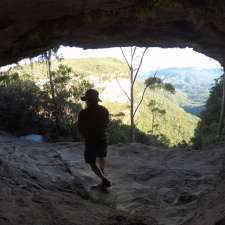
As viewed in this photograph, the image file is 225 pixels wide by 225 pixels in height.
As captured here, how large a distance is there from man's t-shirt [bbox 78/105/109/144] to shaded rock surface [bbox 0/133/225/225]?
38.7 inches

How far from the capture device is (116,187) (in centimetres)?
823

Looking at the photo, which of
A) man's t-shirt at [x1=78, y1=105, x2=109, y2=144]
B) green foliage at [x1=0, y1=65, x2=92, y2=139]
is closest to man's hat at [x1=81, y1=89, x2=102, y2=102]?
man's t-shirt at [x1=78, y1=105, x2=109, y2=144]

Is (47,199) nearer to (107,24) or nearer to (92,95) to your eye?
(92,95)

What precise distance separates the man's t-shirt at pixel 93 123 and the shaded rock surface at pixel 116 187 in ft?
A: 3.22

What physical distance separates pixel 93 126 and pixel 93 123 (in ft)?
0.19

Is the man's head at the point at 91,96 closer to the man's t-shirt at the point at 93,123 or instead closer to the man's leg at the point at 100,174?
the man's t-shirt at the point at 93,123

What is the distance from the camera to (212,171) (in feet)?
31.4

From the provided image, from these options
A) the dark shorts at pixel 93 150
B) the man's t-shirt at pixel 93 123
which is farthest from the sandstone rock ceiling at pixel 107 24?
the dark shorts at pixel 93 150

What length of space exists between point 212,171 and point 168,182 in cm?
142

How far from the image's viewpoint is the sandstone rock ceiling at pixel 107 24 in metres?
7.47

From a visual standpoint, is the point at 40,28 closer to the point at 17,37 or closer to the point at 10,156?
the point at 17,37

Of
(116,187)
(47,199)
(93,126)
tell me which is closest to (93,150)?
(93,126)

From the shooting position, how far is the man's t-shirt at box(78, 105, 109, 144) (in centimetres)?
748

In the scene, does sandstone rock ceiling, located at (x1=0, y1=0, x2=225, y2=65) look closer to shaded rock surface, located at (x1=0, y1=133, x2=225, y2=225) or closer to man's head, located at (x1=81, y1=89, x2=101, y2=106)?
man's head, located at (x1=81, y1=89, x2=101, y2=106)
